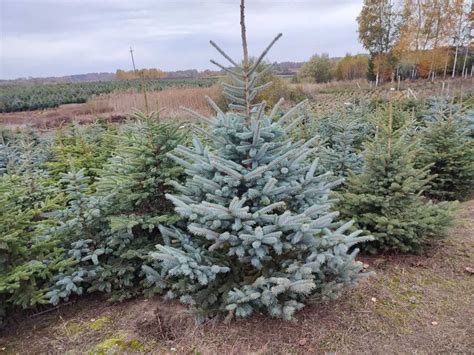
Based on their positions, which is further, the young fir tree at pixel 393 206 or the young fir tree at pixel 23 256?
the young fir tree at pixel 393 206

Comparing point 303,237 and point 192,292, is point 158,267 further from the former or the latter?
point 303,237

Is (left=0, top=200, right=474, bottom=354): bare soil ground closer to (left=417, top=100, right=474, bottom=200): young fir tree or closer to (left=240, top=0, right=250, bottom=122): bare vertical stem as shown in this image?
(left=240, top=0, right=250, bottom=122): bare vertical stem

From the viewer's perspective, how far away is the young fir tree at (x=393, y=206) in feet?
11.6

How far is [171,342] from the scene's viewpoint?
263 centimetres

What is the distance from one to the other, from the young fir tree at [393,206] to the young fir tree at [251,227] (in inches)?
42.9

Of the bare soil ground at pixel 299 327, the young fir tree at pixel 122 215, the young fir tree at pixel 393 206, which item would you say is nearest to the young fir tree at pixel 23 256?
the young fir tree at pixel 122 215

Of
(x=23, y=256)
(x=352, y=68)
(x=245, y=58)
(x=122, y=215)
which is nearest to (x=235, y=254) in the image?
(x=122, y=215)

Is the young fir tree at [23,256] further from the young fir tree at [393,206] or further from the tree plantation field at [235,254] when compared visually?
the young fir tree at [393,206]

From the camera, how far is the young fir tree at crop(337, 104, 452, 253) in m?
3.55

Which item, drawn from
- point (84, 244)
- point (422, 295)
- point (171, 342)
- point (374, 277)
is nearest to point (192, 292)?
point (171, 342)

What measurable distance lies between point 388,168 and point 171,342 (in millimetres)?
2810

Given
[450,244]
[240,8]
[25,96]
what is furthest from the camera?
[25,96]

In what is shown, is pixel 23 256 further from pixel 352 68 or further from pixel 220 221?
pixel 352 68

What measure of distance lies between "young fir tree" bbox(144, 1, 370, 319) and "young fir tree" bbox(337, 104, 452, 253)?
3.57 ft
